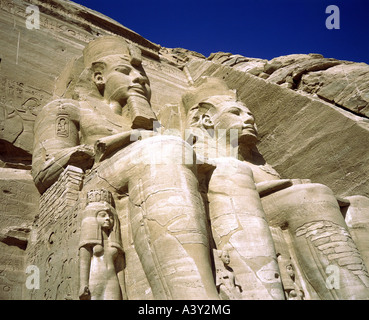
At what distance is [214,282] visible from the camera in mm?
2781

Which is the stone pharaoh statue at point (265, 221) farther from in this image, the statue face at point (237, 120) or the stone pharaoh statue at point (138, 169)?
the stone pharaoh statue at point (138, 169)

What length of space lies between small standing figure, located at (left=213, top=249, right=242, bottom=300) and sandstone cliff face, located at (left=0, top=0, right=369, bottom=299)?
1616 millimetres

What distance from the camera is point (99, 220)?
309 cm

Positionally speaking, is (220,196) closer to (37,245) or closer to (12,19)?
(37,245)

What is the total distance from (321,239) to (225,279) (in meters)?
1.14

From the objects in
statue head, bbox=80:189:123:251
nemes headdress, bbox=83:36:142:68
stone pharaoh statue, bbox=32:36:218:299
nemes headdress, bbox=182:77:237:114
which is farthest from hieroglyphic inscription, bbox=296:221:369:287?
nemes headdress, bbox=83:36:142:68

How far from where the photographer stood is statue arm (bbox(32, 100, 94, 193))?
3824 mm

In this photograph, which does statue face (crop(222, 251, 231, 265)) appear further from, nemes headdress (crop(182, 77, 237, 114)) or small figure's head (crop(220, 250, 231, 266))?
nemes headdress (crop(182, 77, 237, 114))

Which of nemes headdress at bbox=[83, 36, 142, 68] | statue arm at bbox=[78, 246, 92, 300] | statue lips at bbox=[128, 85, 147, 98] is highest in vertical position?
nemes headdress at bbox=[83, 36, 142, 68]

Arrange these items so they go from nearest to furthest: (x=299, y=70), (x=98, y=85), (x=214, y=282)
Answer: (x=214, y=282) → (x=98, y=85) → (x=299, y=70)

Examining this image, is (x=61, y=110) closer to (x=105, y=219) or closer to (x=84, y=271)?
(x=105, y=219)
